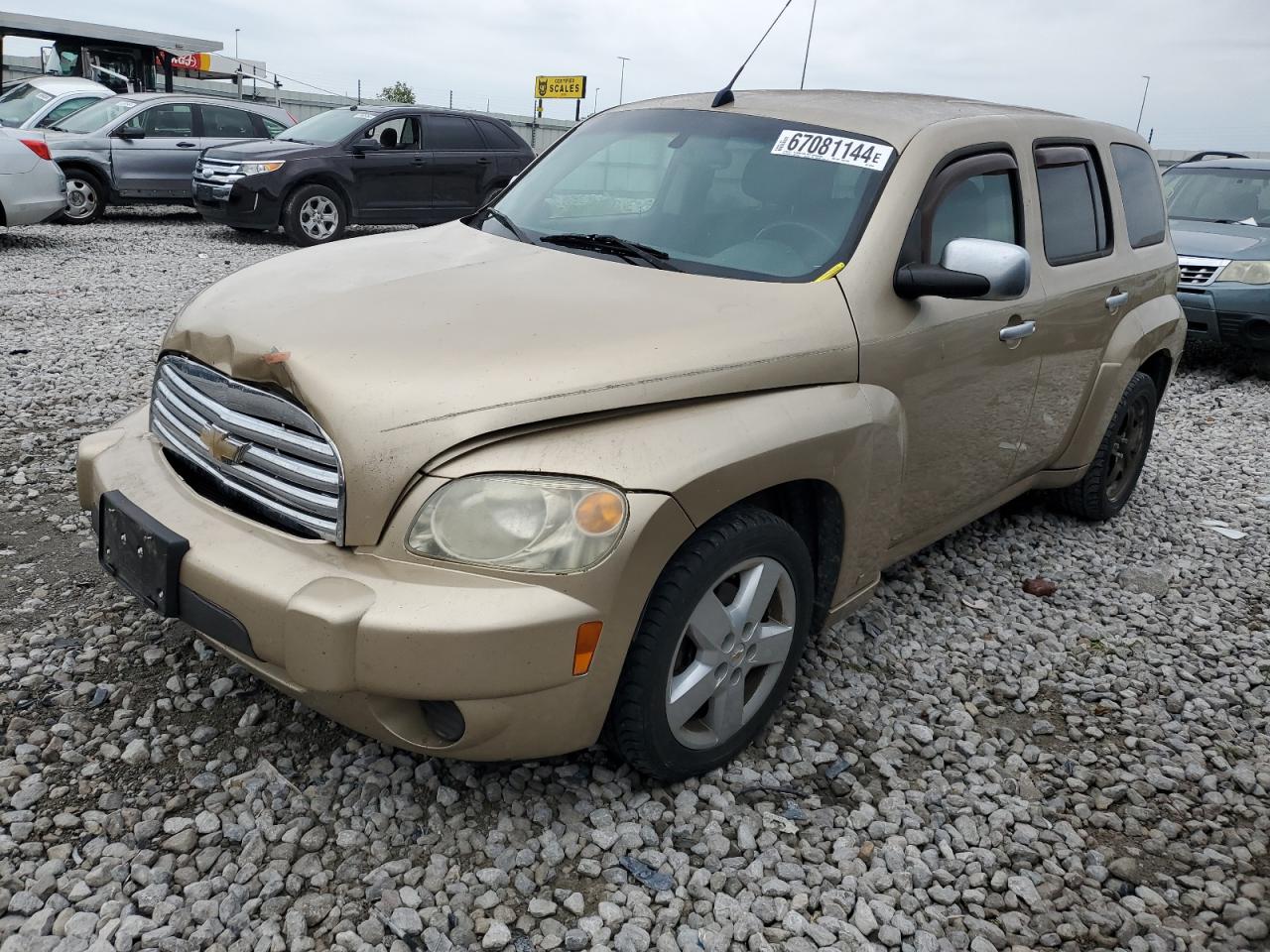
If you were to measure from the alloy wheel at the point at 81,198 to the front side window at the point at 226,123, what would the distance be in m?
1.65

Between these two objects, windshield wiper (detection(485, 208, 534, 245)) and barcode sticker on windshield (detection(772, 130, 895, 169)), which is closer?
barcode sticker on windshield (detection(772, 130, 895, 169))

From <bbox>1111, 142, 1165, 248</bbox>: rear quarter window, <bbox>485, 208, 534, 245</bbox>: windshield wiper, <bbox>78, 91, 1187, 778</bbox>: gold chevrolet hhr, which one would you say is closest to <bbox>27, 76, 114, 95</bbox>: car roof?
<bbox>485, 208, 534, 245</bbox>: windshield wiper

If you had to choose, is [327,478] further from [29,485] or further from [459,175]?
[459,175]

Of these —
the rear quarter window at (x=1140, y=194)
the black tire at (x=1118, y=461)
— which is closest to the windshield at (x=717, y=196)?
the rear quarter window at (x=1140, y=194)

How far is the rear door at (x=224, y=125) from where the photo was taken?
13734mm

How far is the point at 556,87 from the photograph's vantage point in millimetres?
38625

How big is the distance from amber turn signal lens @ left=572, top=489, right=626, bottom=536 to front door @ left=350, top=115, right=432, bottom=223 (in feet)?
36.2

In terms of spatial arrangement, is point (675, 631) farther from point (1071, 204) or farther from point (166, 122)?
point (166, 122)

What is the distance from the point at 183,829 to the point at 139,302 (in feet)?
23.0

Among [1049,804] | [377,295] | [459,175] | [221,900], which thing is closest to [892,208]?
[377,295]

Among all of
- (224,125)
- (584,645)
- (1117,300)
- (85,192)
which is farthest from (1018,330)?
(224,125)

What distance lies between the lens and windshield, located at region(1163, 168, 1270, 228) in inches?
377

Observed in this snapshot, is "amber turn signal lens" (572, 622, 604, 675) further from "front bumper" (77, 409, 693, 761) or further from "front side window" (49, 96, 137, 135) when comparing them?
"front side window" (49, 96, 137, 135)

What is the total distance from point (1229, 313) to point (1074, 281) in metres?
5.41
